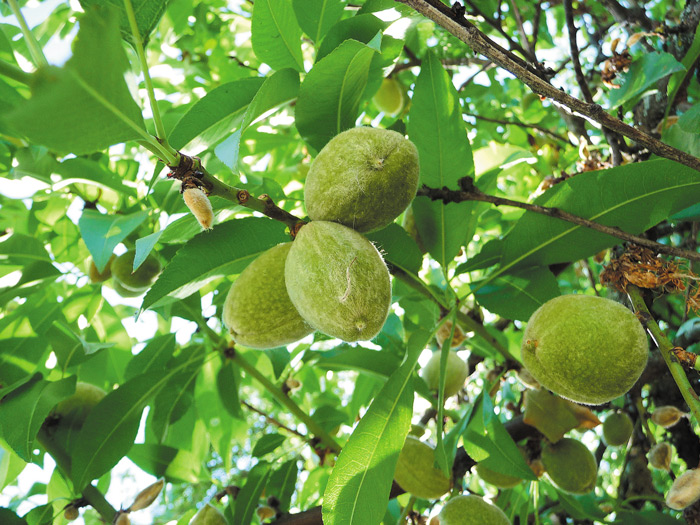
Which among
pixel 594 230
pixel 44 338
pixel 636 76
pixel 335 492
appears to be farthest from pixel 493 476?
pixel 44 338

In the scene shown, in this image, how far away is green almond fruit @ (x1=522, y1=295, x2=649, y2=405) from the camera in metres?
1.37

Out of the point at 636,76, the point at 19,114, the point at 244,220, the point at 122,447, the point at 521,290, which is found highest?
the point at 19,114

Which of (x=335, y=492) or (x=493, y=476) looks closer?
(x=335, y=492)

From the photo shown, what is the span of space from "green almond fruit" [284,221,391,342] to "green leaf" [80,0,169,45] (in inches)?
24.7

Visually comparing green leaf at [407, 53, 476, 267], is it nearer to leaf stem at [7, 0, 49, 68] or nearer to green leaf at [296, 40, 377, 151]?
green leaf at [296, 40, 377, 151]

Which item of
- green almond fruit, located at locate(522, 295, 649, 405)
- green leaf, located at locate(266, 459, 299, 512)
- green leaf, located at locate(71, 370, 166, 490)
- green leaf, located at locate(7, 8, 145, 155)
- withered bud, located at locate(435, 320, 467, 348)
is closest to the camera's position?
green leaf, located at locate(7, 8, 145, 155)

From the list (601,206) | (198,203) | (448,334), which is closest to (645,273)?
(601,206)

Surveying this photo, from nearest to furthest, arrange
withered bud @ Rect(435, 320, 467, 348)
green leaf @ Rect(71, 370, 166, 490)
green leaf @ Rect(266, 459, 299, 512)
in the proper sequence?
green leaf @ Rect(71, 370, 166, 490) < withered bud @ Rect(435, 320, 467, 348) < green leaf @ Rect(266, 459, 299, 512)

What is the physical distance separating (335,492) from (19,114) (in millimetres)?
1080

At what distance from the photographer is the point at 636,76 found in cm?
189

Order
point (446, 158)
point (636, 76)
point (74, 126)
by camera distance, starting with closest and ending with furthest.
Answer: point (74, 126)
point (446, 158)
point (636, 76)

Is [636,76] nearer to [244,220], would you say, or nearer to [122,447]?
[244,220]

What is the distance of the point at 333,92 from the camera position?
1.52 metres

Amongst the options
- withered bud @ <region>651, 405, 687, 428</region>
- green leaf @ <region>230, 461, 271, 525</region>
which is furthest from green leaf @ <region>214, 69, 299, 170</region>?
withered bud @ <region>651, 405, 687, 428</region>
